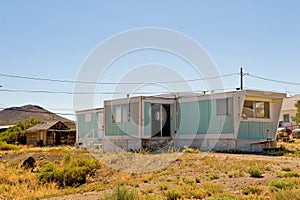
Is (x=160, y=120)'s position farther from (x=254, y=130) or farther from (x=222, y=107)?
(x=254, y=130)

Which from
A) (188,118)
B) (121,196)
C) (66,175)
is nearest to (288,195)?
(121,196)

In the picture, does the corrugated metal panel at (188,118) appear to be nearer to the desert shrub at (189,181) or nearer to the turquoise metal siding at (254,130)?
the turquoise metal siding at (254,130)

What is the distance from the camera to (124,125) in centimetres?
2017

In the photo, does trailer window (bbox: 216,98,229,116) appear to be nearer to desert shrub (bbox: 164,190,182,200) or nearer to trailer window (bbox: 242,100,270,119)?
trailer window (bbox: 242,100,270,119)

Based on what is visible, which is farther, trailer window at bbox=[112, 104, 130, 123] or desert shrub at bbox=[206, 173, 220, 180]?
trailer window at bbox=[112, 104, 130, 123]

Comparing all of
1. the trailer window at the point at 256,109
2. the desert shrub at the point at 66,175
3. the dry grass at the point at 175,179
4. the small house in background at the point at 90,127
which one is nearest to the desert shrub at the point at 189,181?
the dry grass at the point at 175,179

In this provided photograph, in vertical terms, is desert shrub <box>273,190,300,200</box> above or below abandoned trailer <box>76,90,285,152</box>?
below

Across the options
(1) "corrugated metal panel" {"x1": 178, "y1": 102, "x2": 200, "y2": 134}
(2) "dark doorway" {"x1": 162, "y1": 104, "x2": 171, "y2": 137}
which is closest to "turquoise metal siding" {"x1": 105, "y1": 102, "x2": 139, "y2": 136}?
(2) "dark doorway" {"x1": 162, "y1": 104, "x2": 171, "y2": 137}

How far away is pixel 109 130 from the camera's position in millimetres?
21328

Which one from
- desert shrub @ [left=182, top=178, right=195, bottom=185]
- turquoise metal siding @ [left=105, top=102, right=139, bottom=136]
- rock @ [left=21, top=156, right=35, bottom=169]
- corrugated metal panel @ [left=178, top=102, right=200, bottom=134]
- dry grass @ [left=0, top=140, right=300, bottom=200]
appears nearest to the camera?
dry grass @ [left=0, top=140, right=300, bottom=200]

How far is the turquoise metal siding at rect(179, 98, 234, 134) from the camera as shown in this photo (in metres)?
17.8

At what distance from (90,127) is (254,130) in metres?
12.4

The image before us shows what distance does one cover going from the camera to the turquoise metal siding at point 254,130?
17859 millimetres

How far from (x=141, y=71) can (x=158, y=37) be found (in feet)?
7.25
